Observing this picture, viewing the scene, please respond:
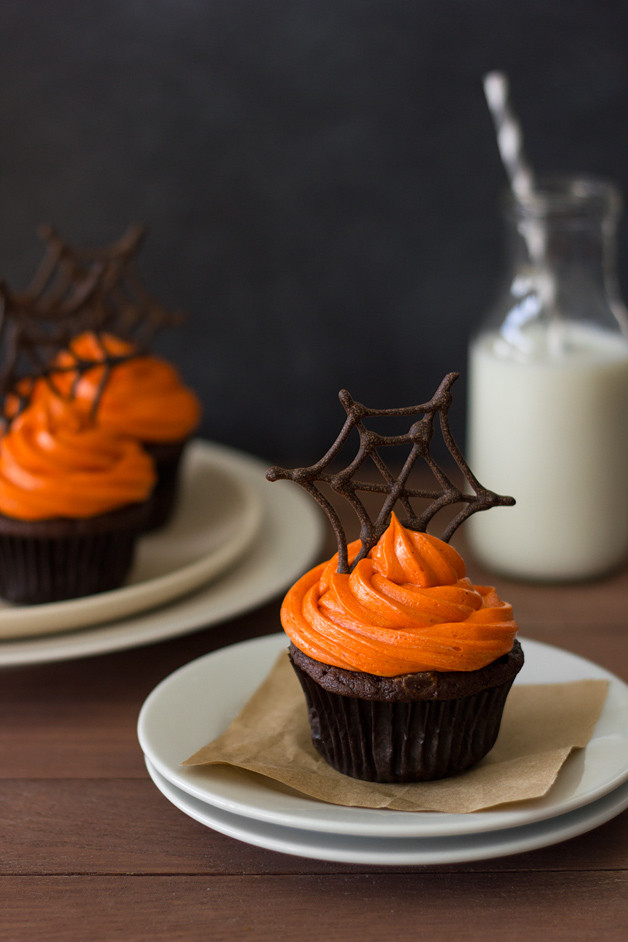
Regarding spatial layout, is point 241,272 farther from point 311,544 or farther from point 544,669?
point 544,669

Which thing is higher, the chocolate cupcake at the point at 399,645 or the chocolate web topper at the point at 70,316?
the chocolate web topper at the point at 70,316

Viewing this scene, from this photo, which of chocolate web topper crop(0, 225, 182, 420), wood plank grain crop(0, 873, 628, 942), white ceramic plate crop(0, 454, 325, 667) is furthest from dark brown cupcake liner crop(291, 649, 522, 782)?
chocolate web topper crop(0, 225, 182, 420)

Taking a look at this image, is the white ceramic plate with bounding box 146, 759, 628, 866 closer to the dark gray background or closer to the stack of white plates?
the stack of white plates

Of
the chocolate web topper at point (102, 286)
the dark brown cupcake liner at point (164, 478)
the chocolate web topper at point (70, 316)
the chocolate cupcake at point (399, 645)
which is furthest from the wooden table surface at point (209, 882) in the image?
the chocolate web topper at point (102, 286)

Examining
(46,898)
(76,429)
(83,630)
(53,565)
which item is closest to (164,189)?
(76,429)

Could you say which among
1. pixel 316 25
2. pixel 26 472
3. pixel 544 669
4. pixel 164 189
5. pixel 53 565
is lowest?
pixel 544 669

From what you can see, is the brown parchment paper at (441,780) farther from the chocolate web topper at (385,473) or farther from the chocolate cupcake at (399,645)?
the chocolate web topper at (385,473)
